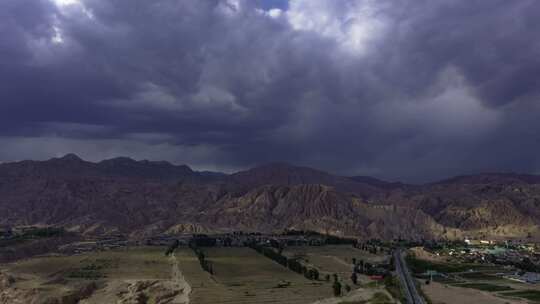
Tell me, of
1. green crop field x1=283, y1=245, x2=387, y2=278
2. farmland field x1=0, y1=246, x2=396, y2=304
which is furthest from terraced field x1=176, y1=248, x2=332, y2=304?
green crop field x1=283, y1=245, x2=387, y2=278

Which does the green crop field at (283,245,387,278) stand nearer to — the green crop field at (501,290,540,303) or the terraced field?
the terraced field

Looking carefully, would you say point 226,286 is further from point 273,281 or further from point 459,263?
point 459,263

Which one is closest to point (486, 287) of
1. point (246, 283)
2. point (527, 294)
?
point (527, 294)

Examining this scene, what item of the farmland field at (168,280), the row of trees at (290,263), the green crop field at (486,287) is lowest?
the farmland field at (168,280)

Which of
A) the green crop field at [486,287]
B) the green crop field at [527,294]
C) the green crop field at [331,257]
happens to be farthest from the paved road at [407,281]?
the green crop field at [527,294]

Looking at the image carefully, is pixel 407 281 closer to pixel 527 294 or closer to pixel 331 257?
pixel 527 294

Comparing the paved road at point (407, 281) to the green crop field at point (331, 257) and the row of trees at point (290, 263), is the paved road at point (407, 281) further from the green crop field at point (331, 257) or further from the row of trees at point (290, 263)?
the row of trees at point (290, 263)
